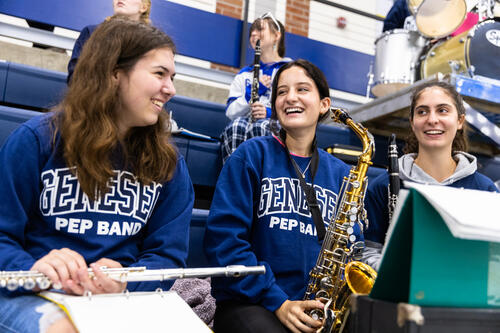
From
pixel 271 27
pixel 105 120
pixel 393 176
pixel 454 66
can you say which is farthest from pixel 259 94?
pixel 105 120

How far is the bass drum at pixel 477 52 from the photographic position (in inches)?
148

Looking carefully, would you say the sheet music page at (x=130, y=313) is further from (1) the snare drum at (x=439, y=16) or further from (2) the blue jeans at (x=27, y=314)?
(1) the snare drum at (x=439, y=16)

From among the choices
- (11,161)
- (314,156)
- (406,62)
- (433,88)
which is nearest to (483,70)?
(406,62)

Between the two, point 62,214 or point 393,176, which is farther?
point 393,176

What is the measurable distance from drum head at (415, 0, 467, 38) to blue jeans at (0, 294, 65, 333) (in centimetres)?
422

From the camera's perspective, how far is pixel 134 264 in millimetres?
1344

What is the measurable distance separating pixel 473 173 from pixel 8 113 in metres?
2.57

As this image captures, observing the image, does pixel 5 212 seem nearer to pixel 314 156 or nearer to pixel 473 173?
pixel 314 156

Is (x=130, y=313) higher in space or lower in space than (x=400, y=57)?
lower

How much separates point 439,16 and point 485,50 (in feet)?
2.23

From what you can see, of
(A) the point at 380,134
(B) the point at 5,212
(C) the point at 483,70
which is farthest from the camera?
(A) the point at 380,134

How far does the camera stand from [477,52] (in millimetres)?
3777

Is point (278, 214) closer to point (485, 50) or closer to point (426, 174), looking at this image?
point (426, 174)

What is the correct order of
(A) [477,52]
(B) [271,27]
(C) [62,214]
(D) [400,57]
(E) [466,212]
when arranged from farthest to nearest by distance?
(D) [400,57] → (A) [477,52] → (B) [271,27] → (C) [62,214] → (E) [466,212]
